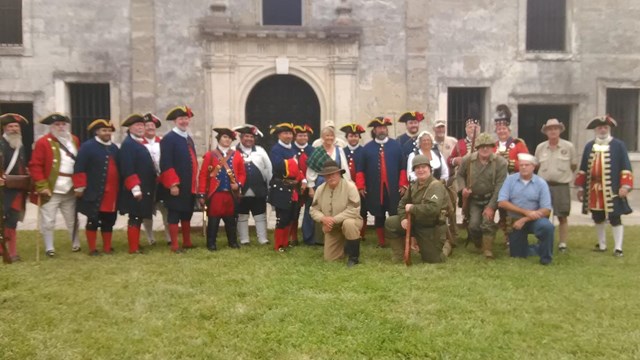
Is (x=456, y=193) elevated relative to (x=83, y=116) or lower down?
lower down

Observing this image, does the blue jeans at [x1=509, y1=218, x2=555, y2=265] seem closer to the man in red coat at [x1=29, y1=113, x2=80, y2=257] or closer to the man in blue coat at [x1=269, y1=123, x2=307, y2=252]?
the man in blue coat at [x1=269, y1=123, x2=307, y2=252]

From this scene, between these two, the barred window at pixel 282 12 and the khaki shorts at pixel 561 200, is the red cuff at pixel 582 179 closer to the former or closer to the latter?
the khaki shorts at pixel 561 200

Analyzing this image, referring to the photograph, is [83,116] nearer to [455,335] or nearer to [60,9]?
[60,9]

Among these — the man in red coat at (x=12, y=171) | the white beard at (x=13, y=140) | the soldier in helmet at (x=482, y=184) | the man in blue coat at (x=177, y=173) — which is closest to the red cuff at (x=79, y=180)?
the man in red coat at (x=12, y=171)

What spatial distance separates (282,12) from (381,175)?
7.04 m

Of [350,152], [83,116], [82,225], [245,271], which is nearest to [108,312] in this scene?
[245,271]

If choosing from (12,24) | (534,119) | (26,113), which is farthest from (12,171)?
(534,119)

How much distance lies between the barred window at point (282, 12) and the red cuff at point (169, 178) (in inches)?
276

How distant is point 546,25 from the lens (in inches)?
544

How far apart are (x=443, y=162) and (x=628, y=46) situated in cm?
916

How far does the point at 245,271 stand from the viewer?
20.1 ft

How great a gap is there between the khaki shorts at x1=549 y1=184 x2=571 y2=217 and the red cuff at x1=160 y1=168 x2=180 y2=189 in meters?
5.04

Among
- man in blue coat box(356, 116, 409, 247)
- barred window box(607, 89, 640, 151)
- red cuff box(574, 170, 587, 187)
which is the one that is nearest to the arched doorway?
man in blue coat box(356, 116, 409, 247)

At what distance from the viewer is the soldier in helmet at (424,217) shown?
20.9 feet
